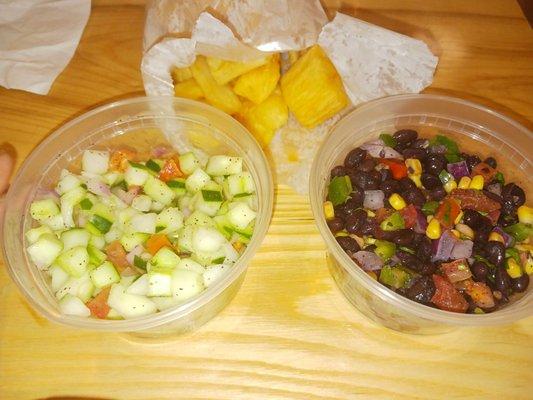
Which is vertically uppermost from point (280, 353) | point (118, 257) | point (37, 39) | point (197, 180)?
point (37, 39)

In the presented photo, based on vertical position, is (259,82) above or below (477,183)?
above

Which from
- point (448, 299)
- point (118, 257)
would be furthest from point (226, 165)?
point (448, 299)

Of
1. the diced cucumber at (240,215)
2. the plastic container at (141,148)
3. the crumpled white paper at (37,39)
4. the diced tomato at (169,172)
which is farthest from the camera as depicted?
the crumpled white paper at (37,39)

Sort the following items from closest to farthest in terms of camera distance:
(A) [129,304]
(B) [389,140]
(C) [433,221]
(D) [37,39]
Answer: (A) [129,304]
(C) [433,221]
(B) [389,140]
(D) [37,39]

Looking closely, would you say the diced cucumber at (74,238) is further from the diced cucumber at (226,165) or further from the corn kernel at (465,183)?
the corn kernel at (465,183)

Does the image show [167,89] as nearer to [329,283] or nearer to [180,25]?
[180,25]

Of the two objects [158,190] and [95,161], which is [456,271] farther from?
[95,161]

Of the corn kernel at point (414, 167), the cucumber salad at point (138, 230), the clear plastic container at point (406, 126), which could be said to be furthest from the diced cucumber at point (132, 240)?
the corn kernel at point (414, 167)
